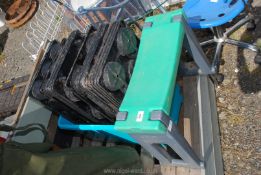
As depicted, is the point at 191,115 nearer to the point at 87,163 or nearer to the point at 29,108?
the point at 87,163

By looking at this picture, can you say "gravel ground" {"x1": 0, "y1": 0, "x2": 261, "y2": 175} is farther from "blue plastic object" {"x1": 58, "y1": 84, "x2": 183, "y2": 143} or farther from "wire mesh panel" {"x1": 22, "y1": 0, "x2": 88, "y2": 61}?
"wire mesh panel" {"x1": 22, "y1": 0, "x2": 88, "y2": 61}

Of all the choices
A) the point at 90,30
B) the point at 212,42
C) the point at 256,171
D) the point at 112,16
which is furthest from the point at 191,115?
the point at 112,16

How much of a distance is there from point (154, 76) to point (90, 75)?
67 cm

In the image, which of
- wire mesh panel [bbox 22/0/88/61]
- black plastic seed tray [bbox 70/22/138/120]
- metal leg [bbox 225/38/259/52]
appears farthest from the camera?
wire mesh panel [bbox 22/0/88/61]

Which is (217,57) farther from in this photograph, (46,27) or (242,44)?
(46,27)

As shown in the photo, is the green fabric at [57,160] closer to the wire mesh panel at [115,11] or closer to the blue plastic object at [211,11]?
the blue plastic object at [211,11]

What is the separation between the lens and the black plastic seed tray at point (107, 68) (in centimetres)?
298

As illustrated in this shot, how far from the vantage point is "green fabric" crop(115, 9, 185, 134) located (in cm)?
Result: 247

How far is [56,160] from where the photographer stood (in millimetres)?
2047

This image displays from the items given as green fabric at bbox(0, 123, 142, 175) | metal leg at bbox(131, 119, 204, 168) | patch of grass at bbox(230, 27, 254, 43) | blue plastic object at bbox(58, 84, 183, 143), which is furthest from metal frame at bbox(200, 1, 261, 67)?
green fabric at bbox(0, 123, 142, 175)

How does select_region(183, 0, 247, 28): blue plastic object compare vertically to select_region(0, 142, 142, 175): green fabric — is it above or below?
above

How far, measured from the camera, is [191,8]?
3.55 m

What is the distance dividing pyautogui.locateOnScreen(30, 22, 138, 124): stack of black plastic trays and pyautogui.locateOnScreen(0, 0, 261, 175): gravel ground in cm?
119

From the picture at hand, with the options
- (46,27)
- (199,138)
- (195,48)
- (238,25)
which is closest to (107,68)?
(195,48)
